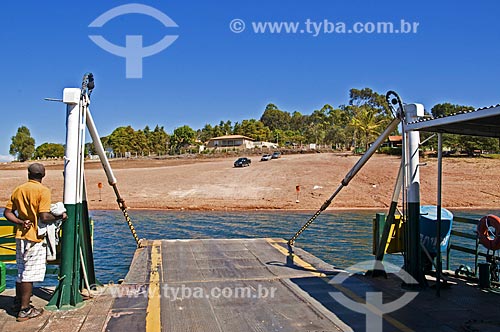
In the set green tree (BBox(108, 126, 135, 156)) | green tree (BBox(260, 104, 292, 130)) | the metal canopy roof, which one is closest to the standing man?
the metal canopy roof

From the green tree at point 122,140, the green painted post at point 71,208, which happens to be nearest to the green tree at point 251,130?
the green tree at point 122,140

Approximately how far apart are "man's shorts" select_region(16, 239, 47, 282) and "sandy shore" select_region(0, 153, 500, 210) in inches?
956

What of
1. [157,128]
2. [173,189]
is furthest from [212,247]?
[157,128]

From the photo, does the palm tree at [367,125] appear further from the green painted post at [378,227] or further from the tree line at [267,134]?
the green painted post at [378,227]

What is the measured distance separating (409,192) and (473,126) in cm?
127

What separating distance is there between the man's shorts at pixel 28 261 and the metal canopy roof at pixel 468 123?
501 centimetres

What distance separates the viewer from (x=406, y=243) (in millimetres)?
7250

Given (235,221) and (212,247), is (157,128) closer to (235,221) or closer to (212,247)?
(235,221)

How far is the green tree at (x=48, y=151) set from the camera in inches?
4370

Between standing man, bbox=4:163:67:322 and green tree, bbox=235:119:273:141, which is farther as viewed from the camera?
green tree, bbox=235:119:273:141

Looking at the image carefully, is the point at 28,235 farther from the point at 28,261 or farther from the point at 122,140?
the point at 122,140

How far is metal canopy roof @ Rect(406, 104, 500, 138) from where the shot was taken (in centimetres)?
525
